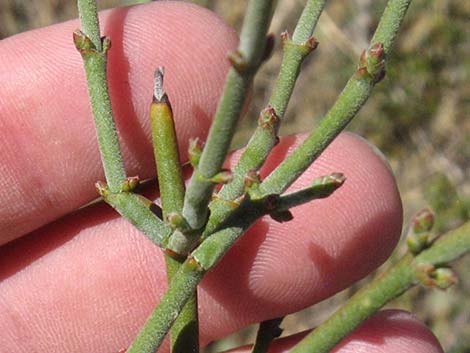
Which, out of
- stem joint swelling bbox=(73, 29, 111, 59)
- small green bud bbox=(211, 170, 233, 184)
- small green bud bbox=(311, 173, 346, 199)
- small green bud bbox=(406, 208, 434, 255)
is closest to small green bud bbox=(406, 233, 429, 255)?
small green bud bbox=(406, 208, 434, 255)

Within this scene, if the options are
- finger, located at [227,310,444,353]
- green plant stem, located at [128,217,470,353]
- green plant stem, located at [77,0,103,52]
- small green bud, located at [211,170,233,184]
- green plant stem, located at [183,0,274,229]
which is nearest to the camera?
green plant stem, located at [183,0,274,229]

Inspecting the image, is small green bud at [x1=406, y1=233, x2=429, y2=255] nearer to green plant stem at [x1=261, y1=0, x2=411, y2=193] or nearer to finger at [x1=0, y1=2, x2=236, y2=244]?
green plant stem at [x1=261, y1=0, x2=411, y2=193]

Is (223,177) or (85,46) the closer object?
(223,177)

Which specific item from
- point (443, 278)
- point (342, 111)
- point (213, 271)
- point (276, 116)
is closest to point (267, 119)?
point (276, 116)

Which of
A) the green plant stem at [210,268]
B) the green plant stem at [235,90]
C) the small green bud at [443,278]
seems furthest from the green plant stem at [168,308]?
the small green bud at [443,278]

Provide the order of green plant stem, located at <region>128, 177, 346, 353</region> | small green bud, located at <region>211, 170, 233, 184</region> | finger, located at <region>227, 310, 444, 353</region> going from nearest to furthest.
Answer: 1. small green bud, located at <region>211, 170, 233, 184</region>
2. green plant stem, located at <region>128, 177, 346, 353</region>
3. finger, located at <region>227, 310, 444, 353</region>

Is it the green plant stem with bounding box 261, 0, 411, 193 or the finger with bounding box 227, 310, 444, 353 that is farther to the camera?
the finger with bounding box 227, 310, 444, 353

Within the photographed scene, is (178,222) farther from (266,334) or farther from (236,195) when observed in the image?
(266,334)
